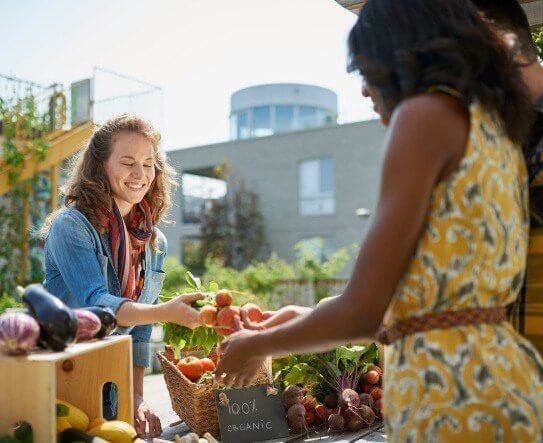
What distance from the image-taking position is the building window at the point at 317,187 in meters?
21.5

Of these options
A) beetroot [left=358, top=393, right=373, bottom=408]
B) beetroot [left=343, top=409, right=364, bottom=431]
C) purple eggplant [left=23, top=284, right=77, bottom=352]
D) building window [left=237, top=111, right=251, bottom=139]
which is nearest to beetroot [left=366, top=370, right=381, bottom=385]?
beetroot [left=358, top=393, right=373, bottom=408]

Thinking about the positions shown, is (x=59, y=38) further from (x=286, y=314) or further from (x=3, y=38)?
(x=286, y=314)

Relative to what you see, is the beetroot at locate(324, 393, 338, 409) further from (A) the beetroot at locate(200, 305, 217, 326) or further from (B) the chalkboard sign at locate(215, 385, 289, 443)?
(A) the beetroot at locate(200, 305, 217, 326)

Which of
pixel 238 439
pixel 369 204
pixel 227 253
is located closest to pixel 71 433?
pixel 238 439

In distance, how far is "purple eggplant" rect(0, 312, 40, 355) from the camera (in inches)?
58.8

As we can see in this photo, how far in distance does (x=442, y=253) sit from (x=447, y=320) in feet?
0.41

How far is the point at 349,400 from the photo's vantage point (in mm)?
2547

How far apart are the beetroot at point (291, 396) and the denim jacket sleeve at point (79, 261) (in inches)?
31.4

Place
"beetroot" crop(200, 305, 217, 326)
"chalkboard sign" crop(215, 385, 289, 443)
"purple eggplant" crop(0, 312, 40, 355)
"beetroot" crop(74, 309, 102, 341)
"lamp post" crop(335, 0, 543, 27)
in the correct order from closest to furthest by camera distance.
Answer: "purple eggplant" crop(0, 312, 40, 355)
"beetroot" crop(74, 309, 102, 341)
"beetroot" crop(200, 305, 217, 326)
"chalkboard sign" crop(215, 385, 289, 443)
"lamp post" crop(335, 0, 543, 27)

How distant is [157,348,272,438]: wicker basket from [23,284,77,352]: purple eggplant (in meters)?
0.92

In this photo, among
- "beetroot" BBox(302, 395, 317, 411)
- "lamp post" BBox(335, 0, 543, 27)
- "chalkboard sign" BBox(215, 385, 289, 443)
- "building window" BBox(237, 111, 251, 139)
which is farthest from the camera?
"building window" BBox(237, 111, 251, 139)

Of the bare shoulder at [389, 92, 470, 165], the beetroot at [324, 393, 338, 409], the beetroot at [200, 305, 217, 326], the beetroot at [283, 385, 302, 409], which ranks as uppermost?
the bare shoulder at [389, 92, 470, 165]

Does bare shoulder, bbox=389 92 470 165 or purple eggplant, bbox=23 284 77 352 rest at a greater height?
bare shoulder, bbox=389 92 470 165

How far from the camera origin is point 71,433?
1.68 metres
